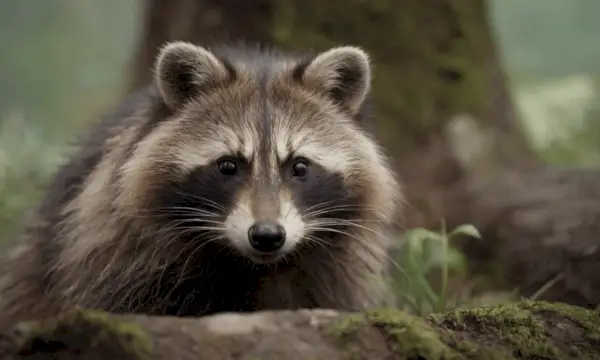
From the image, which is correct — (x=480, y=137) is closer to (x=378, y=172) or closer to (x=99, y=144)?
(x=378, y=172)

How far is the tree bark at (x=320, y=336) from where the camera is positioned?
7.02 ft

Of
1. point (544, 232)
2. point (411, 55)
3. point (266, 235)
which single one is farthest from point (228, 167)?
point (411, 55)

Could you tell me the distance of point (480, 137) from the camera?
5.93 m

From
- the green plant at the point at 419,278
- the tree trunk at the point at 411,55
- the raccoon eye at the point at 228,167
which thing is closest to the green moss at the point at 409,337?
the raccoon eye at the point at 228,167

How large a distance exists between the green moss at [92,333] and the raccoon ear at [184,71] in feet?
5.01

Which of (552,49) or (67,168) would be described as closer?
(67,168)

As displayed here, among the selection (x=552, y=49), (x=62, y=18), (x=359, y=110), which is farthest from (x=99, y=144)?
(x=552, y=49)

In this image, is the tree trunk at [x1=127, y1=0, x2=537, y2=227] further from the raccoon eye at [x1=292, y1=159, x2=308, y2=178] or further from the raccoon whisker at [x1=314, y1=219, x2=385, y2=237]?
the raccoon eye at [x1=292, y1=159, x2=308, y2=178]

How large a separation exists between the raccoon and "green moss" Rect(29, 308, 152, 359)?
102 cm

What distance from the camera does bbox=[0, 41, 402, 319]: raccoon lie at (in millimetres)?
3314

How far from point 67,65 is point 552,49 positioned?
4934mm

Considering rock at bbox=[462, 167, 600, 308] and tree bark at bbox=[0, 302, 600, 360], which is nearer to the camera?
tree bark at bbox=[0, 302, 600, 360]

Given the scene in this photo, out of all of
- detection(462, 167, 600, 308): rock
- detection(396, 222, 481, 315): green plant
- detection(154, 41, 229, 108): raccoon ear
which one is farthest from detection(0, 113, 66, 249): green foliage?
detection(462, 167, 600, 308): rock

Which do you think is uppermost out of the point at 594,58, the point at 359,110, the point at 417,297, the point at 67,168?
the point at 594,58
